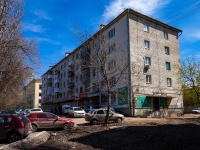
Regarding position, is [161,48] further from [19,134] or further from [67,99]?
[19,134]

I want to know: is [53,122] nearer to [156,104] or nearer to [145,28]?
[156,104]

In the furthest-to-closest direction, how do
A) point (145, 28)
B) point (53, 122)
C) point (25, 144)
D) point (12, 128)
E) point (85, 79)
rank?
point (85, 79) < point (145, 28) < point (53, 122) < point (12, 128) < point (25, 144)

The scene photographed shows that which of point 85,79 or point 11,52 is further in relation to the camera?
point 85,79

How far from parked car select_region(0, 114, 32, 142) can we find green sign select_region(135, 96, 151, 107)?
20.1 m

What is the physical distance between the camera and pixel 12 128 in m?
11.4

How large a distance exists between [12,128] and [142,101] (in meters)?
21.9

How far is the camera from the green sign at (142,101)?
1167 inches

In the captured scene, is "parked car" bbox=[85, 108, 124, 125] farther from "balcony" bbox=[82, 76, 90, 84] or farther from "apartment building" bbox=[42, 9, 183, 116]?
"balcony" bbox=[82, 76, 90, 84]

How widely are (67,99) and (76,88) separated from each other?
472 centimetres

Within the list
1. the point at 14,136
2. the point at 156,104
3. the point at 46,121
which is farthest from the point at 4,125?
the point at 156,104

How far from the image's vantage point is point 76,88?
47.9m

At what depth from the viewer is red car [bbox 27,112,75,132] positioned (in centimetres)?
1536

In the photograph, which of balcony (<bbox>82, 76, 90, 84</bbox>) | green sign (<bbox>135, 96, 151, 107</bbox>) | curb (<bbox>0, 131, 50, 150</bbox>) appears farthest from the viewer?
balcony (<bbox>82, 76, 90, 84</bbox>)

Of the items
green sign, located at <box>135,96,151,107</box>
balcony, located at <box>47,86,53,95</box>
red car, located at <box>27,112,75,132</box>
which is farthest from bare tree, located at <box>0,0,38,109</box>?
balcony, located at <box>47,86,53,95</box>
